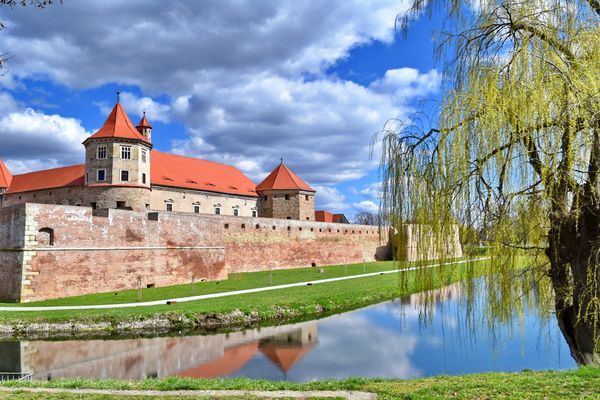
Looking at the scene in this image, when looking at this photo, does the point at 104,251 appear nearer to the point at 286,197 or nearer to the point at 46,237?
the point at 46,237

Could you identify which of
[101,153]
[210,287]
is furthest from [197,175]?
[210,287]

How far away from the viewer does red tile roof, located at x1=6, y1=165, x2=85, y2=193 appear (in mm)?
32688

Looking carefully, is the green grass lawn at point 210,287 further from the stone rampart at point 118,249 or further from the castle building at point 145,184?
the castle building at point 145,184

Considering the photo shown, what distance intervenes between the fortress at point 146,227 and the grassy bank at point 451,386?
1.45 m

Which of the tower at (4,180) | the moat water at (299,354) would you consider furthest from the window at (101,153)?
the tower at (4,180)

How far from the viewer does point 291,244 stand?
29.8 m

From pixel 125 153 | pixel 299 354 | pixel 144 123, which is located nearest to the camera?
pixel 299 354

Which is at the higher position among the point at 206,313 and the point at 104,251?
the point at 104,251

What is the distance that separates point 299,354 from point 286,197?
28859 mm

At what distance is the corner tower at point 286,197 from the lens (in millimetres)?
39375

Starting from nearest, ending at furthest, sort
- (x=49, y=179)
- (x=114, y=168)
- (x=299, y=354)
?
(x=299, y=354) → (x=114, y=168) → (x=49, y=179)

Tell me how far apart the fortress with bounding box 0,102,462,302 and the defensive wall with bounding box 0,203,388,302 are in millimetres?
39

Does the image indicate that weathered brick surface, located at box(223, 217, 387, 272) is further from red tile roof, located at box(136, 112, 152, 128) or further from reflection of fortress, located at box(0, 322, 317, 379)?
red tile roof, located at box(136, 112, 152, 128)

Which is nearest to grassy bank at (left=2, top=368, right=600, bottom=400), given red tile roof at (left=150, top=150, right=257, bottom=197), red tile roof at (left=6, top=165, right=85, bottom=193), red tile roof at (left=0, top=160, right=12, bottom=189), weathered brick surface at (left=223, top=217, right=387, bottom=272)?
weathered brick surface at (left=223, top=217, right=387, bottom=272)
